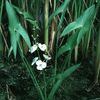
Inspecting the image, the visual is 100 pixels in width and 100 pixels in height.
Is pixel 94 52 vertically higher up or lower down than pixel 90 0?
lower down

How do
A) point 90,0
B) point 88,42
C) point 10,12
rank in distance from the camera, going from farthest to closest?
point 88,42
point 90,0
point 10,12

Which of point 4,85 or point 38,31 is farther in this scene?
point 38,31

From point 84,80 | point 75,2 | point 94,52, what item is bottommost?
point 84,80

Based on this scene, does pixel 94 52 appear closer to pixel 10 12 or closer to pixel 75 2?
pixel 75 2

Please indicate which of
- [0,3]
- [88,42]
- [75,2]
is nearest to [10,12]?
[0,3]

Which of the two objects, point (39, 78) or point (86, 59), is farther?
point (86, 59)

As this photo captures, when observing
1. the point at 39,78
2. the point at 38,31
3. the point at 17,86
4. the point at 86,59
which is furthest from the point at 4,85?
the point at 86,59

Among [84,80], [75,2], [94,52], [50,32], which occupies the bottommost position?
[84,80]

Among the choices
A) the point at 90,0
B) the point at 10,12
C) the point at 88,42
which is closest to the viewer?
the point at 10,12

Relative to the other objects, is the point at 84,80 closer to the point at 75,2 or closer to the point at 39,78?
the point at 39,78
